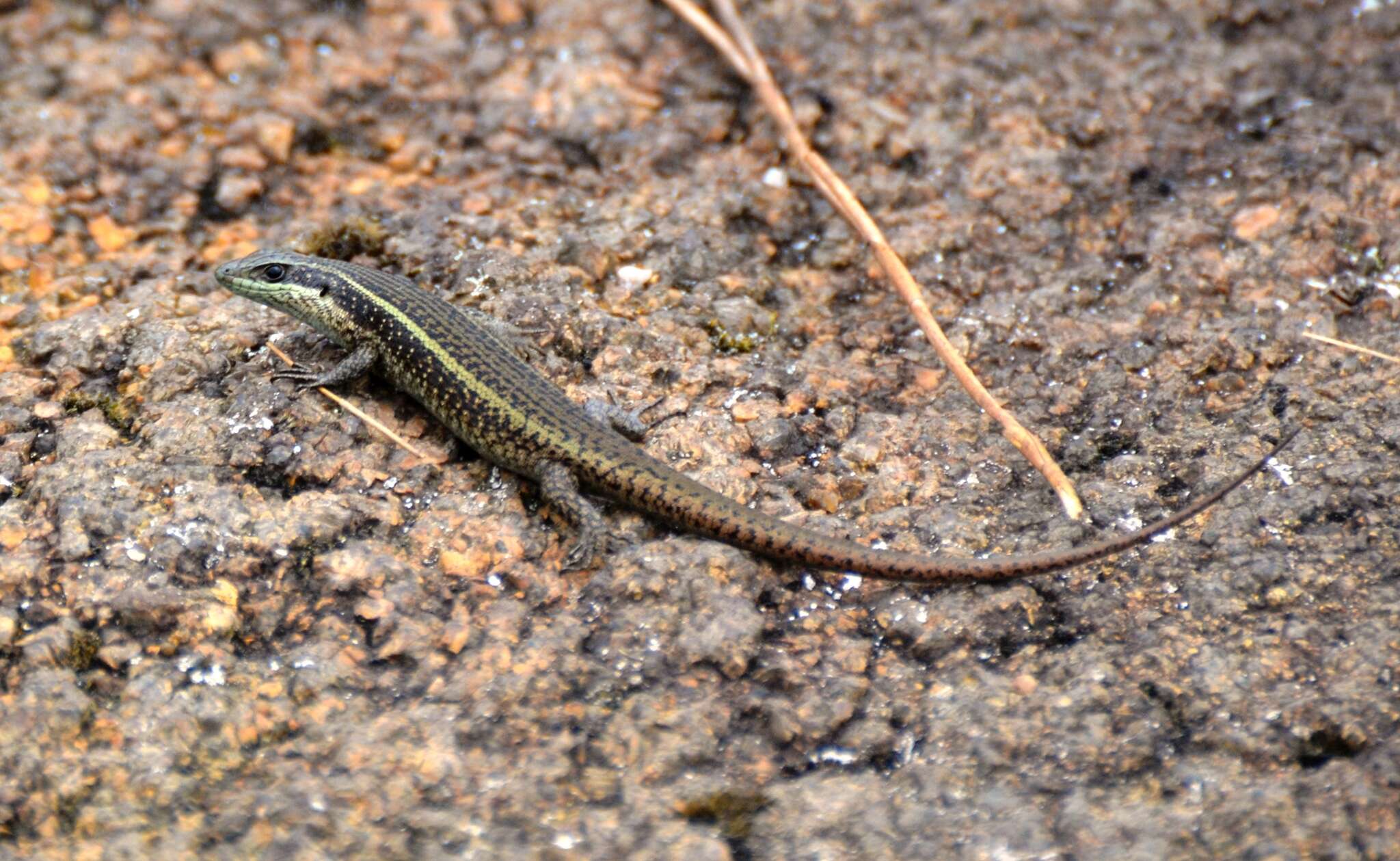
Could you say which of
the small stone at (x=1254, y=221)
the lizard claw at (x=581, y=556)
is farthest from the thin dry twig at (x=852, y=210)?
the lizard claw at (x=581, y=556)

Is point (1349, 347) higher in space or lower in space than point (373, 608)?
higher

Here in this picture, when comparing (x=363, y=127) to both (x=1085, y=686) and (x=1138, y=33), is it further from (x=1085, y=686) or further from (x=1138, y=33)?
(x=1085, y=686)

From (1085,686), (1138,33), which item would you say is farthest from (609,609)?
(1138,33)

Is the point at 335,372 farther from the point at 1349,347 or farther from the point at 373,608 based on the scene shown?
the point at 1349,347

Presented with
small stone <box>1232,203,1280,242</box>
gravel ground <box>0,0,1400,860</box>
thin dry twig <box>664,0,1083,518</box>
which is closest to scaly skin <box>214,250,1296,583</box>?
gravel ground <box>0,0,1400,860</box>

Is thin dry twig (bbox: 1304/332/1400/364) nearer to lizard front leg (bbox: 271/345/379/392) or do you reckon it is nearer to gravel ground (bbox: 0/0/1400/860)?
gravel ground (bbox: 0/0/1400/860)

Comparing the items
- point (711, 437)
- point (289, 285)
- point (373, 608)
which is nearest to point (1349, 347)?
point (711, 437)
